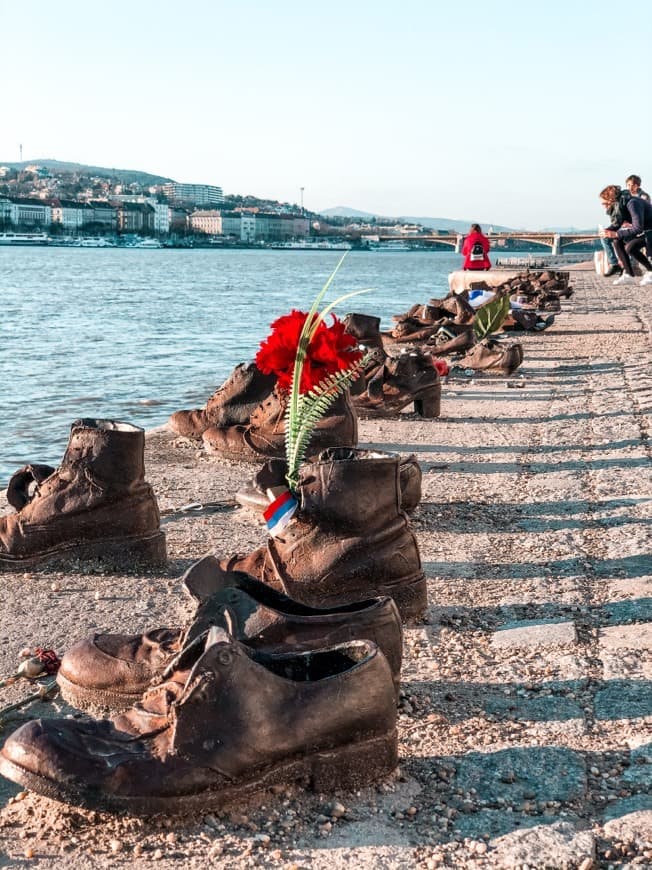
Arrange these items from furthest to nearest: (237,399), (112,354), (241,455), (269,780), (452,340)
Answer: (112,354)
(452,340)
(237,399)
(241,455)
(269,780)

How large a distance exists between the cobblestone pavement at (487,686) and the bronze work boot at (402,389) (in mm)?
1187

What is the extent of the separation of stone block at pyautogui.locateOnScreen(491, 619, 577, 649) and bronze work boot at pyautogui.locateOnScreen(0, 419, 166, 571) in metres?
1.49

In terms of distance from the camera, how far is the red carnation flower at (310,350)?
16.3 ft

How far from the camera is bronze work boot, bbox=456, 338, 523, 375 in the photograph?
1147 centimetres

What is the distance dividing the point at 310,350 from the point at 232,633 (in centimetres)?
218

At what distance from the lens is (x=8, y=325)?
944 inches

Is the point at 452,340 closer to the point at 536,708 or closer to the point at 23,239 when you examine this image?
the point at 536,708

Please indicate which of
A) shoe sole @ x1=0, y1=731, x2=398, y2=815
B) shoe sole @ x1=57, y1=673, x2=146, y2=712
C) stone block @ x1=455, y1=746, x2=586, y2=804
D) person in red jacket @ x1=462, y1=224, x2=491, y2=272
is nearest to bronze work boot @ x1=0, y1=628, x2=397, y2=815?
shoe sole @ x1=0, y1=731, x2=398, y2=815

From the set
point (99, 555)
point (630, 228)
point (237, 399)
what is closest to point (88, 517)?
point (99, 555)

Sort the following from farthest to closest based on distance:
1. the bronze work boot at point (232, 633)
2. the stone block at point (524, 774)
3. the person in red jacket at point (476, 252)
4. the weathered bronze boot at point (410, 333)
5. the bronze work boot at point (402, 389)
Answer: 1. the person in red jacket at point (476, 252)
2. the weathered bronze boot at point (410, 333)
3. the bronze work boot at point (402, 389)
4. the bronze work boot at point (232, 633)
5. the stone block at point (524, 774)

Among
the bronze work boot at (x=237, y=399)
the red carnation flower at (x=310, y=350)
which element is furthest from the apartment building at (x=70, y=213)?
the red carnation flower at (x=310, y=350)

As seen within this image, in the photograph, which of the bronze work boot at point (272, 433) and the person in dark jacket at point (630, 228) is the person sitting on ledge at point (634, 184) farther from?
the bronze work boot at point (272, 433)

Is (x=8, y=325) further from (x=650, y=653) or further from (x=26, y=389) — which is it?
(x=650, y=653)

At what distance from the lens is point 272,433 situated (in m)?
6.71
